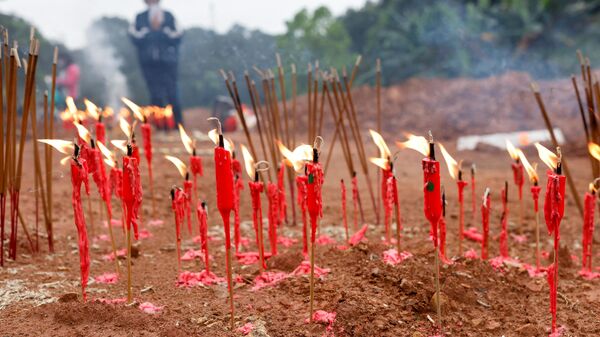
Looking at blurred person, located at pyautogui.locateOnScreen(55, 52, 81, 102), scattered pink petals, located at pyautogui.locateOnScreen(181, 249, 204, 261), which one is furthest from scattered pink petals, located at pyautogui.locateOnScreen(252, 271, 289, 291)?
blurred person, located at pyautogui.locateOnScreen(55, 52, 81, 102)

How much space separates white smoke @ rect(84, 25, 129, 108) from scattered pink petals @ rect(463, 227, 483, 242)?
1990 cm

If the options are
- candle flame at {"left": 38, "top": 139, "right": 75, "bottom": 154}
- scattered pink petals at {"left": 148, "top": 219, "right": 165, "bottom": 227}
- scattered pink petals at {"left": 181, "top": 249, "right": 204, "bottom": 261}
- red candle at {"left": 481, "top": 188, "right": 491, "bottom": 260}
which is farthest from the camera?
scattered pink petals at {"left": 148, "top": 219, "right": 165, "bottom": 227}

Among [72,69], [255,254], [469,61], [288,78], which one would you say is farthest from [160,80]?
[255,254]

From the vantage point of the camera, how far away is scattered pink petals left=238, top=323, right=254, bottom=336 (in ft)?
8.75

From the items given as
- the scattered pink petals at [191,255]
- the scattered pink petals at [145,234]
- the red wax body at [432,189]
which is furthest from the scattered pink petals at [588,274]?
the scattered pink petals at [145,234]

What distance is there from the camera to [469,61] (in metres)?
16.6

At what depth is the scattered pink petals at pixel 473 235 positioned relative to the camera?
4.70 metres

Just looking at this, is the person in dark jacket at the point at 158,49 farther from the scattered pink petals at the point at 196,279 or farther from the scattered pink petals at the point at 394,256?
the scattered pink petals at the point at 394,256

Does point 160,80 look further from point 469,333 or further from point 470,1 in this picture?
point 469,333

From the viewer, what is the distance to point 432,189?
255cm

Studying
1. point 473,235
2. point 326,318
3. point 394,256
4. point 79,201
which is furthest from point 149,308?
point 473,235

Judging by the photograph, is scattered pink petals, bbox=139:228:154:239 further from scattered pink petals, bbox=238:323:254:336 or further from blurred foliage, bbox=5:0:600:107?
blurred foliage, bbox=5:0:600:107

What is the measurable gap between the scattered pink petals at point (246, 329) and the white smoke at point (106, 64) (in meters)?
21.2

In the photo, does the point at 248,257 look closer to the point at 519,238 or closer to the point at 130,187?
the point at 130,187
